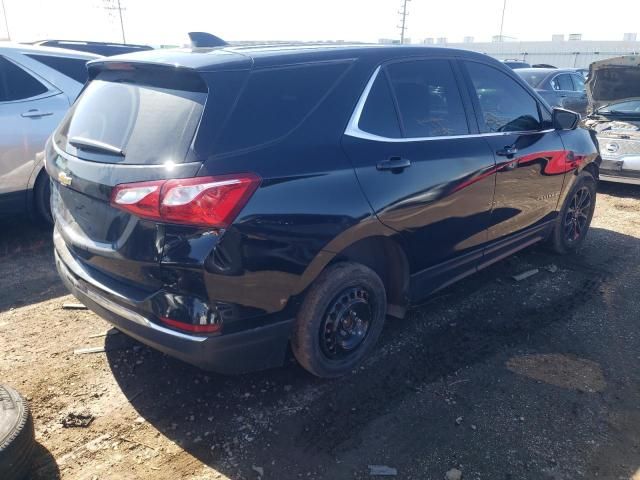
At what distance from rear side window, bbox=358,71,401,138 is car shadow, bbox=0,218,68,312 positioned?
112 inches

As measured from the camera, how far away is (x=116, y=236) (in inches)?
97.3

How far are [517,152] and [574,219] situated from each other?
5.20ft

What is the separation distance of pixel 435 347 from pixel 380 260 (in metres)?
0.72

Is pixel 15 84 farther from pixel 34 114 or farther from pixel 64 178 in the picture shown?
pixel 64 178

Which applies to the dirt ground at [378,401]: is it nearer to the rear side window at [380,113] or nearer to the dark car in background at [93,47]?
the rear side window at [380,113]

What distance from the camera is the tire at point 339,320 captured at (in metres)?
2.80

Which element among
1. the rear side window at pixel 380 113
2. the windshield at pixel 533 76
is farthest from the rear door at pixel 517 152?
the windshield at pixel 533 76

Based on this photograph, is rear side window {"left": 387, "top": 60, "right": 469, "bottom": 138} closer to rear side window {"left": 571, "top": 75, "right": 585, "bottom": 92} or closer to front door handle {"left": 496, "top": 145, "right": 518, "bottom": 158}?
front door handle {"left": 496, "top": 145, "right": 518, "bottom": 158}

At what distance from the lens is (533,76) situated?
1156cm

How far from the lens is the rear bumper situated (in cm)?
241

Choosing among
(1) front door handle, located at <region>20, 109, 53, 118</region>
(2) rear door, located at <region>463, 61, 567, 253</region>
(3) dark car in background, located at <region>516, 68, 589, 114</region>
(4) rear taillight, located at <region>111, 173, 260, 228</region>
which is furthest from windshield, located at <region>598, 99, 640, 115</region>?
(1) front door handle, located at <region>20, 109, 53, 118</region>

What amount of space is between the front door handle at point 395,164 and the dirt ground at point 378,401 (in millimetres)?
1227

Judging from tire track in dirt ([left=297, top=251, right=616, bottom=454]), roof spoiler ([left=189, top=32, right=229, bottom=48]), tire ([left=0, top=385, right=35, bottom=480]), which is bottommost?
tire track in dirt ([left=297, top=251, right=616, bottom=454])

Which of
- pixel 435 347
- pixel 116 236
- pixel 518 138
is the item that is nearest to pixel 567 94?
pixel 518 138
